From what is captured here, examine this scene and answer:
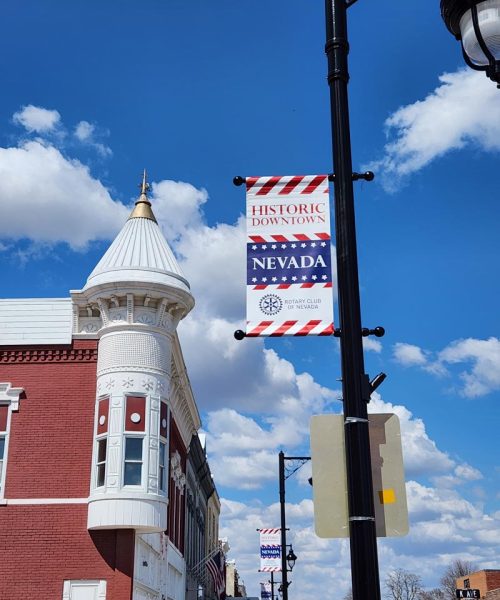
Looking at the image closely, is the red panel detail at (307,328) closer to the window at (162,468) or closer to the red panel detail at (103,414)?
the red panel detail at (103,414)

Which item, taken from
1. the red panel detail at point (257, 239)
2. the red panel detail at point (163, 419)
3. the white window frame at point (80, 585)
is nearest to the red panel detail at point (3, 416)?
the red panel detail at point (163, 419)

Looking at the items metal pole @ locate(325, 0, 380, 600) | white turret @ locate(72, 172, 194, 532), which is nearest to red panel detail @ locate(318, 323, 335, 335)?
metal pole @ locate(325, 0, 380, 600)

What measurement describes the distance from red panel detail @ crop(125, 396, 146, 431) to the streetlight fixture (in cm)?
1792

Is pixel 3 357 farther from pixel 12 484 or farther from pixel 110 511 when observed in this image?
pixel 110 511

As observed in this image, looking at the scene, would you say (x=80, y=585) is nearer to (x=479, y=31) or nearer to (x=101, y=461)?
(x=101, y=461)

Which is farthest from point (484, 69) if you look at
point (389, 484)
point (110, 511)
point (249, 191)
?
point (110, 511)

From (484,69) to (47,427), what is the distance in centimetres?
1947

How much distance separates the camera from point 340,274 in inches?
242

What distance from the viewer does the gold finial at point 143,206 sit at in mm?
26109

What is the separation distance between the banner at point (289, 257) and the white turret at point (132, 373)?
15429 millimetres

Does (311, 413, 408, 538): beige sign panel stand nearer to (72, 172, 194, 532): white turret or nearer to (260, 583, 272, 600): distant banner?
(72, 172, 194, 532): white turret

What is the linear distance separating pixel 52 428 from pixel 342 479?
1812 cm

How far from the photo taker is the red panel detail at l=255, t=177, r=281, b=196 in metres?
7.21

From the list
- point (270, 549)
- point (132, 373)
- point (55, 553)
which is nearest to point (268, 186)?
point (132, 373)
